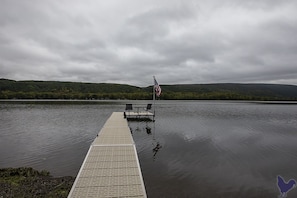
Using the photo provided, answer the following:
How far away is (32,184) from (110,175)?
230 cm

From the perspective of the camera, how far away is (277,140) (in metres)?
13.3

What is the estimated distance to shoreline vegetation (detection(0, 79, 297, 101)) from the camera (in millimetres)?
99213

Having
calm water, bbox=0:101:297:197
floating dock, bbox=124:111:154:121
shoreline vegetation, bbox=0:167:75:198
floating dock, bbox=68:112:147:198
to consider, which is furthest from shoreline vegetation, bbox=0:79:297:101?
shoreline vegetation, bbox=0:167:75:198

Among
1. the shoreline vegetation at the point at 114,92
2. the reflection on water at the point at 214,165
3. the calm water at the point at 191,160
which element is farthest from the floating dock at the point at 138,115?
the shoreline vegetation at the point at 114,92

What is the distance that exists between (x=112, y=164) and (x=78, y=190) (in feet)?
6.01

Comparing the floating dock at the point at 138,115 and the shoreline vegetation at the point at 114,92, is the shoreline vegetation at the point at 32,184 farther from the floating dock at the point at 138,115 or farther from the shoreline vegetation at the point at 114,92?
the shoreline vegetation at the point at 114,92

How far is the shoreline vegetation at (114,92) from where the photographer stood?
326 feet

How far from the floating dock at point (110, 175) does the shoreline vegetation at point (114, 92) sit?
91317 mm

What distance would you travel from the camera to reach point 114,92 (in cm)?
12794

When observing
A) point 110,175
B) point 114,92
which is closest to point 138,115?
point 110,175

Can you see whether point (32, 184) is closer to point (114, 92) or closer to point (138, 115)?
point (138, 115)

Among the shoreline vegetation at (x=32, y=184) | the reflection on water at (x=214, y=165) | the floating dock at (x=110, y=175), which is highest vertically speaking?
the floating dock at (x=110, y=175)

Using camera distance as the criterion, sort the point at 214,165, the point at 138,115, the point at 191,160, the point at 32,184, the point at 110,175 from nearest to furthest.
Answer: the point at 110,175, the point at 32,184, the point at 214,165, the point at 191,160, the point at 138,115

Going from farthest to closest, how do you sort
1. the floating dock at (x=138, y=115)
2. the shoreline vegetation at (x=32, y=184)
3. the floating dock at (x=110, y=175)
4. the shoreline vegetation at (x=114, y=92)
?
the shoreline vegetation at (x=114, y=92), the floating dock at (x=138, y=115), the shoreline vegetation at (x=32, y=184), the floating dock at (x=110, y=175)
